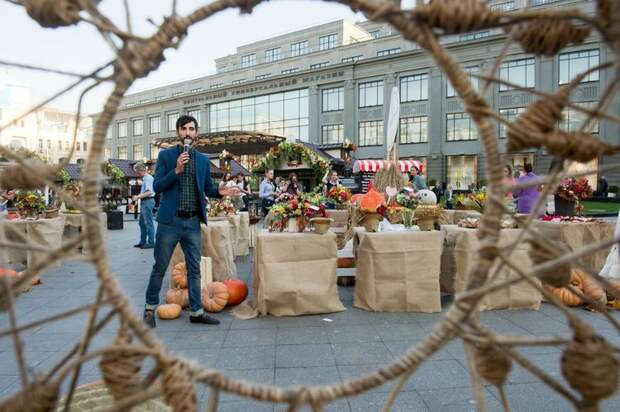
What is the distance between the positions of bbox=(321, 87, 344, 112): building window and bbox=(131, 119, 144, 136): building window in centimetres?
2494

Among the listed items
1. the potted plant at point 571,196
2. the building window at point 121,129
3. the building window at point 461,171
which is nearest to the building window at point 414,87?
the building window at point 461,171

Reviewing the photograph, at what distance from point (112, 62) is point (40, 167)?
0.30 meters

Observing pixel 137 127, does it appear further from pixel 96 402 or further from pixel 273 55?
pixel 96 402

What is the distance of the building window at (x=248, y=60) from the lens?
47062 millimetres

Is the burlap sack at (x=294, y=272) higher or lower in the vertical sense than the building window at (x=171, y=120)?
lower

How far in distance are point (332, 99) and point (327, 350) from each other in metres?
34.1

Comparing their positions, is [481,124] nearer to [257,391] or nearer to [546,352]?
[257,391]

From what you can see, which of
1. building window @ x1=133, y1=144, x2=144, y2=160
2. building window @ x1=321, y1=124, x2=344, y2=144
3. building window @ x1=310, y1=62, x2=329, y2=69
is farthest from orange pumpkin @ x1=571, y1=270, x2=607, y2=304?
building window @ x1=133, y1=144, x2=144, y2=160

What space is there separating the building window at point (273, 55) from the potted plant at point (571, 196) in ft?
140

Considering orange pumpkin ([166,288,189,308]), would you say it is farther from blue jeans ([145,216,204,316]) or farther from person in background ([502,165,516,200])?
person in background ([502,165,516,200])

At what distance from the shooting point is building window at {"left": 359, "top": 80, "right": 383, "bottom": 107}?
3306cm

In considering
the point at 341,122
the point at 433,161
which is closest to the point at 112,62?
the point at 433,161

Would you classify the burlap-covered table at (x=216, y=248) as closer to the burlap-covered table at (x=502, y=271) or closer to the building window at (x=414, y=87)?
the burlap-covered table at (x=502, y=271)

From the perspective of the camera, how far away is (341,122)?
3488cm
